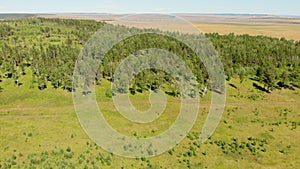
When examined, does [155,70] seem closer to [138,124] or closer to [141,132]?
[138,124]

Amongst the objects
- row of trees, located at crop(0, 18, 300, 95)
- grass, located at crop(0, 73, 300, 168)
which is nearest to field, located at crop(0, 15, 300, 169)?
grass, located at crop(0, 73, 300, 168)

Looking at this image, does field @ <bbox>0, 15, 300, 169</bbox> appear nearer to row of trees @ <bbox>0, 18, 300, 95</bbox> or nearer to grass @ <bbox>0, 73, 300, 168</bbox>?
grass @ <bbox>0, 73, 300, 168</bbox>

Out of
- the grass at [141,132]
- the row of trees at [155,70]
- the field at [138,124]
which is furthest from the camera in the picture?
the row of trees at [155,70]

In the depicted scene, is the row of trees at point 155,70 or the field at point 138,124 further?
the row of trees at point 155,70

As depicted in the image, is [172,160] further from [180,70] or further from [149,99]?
[180,70]

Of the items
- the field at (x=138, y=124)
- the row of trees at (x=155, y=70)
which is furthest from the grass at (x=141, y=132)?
the row of trees at (x=155, y=70)

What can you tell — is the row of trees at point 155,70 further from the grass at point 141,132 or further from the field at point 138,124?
the grass at point 141,132

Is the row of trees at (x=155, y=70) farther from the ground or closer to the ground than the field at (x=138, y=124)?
farther from the ground

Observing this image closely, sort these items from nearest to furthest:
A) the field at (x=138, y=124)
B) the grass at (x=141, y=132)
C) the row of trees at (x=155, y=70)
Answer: the grass at (x=141, y=132) → the field at (x=138, y=124) → the row of trees at (x=155, y=70)
